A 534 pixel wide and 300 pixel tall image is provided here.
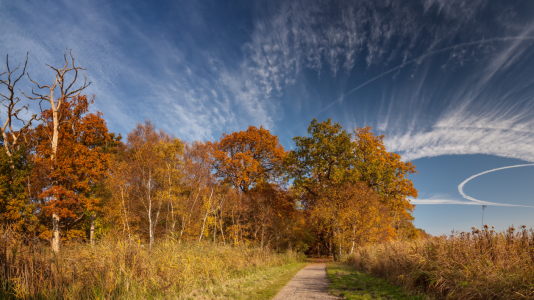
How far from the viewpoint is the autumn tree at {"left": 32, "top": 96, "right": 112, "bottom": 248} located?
18359 mm

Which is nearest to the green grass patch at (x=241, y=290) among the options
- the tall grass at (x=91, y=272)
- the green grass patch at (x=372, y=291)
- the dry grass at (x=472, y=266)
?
the tall grass at (x=91, y=272)

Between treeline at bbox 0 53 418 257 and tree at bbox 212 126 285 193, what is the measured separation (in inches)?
4.6

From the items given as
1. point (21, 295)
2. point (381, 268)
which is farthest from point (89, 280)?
point (381, 268)

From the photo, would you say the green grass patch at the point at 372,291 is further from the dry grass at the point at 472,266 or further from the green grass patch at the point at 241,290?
the green grass patch at the point at 241,290

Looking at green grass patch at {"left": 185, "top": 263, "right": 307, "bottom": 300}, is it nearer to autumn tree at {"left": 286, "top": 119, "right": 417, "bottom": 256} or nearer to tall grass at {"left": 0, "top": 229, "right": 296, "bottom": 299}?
tall grass at {"left": 0, "top": 229, "right": 296, "bottom": 299}

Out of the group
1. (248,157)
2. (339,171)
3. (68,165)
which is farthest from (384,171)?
(68,165)

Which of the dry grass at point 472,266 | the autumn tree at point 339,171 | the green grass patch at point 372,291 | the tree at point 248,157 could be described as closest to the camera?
the dry grass at point 472,266

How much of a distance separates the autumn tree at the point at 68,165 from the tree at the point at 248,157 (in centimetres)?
1061

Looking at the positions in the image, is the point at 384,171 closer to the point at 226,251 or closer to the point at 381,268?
the point at 381,268

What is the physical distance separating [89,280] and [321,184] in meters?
20.8

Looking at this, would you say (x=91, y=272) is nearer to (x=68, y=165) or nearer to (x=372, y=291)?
(x=372, y=291)

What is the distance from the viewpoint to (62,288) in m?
5.37

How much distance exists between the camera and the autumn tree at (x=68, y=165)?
60.2ft

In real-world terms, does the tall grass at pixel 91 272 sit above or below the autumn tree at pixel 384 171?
below
